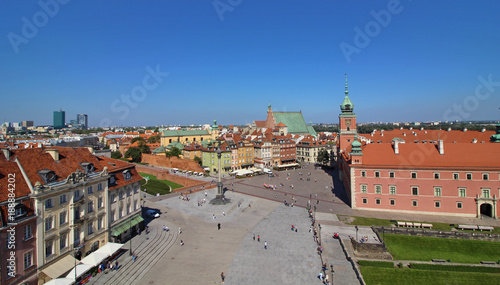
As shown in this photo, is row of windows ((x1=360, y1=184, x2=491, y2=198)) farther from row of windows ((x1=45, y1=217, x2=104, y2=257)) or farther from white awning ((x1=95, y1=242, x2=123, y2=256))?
row of windows ((x1=45, y1=217, x2=104, y2=257))

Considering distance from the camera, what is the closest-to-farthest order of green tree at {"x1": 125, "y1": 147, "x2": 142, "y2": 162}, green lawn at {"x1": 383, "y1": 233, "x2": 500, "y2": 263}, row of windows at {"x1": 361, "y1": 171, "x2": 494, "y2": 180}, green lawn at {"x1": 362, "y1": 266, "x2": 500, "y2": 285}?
green lawn at {"x1": 362, "y1": 266, "x2": 500, "y2": 285} < green lawn at {"x1": 383, "y1": 233, "x2": 500, "y2": 263} < row of windows at {"x1": 361, "y1": 171, "x2": 494, "y2": 180} < green tree at {"x1": 125, "y1": 147, "x2": 142, "y2": 162}

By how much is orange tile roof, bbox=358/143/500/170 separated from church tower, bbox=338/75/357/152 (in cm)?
1863

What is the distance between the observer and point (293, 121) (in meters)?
130

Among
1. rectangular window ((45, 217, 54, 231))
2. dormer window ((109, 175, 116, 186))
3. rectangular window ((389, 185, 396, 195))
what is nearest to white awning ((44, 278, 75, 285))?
rectangular window ((45, 217, 54, 231))

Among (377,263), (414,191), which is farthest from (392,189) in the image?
(377,263)

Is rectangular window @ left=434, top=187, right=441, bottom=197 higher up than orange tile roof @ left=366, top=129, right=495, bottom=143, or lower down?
lower down

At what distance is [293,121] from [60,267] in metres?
114

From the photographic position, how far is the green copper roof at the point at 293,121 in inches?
4975

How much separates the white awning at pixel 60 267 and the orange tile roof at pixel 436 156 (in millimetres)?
39206

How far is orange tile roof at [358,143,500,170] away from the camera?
134 feet

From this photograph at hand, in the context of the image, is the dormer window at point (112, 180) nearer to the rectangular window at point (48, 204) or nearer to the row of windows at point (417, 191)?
the rectangular window at point (48, 204)

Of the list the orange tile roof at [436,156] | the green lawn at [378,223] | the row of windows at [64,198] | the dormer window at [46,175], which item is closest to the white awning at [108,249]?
the row of windows at [64,198]

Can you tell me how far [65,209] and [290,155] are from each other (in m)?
76.4

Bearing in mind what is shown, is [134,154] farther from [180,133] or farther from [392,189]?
[392,189]
